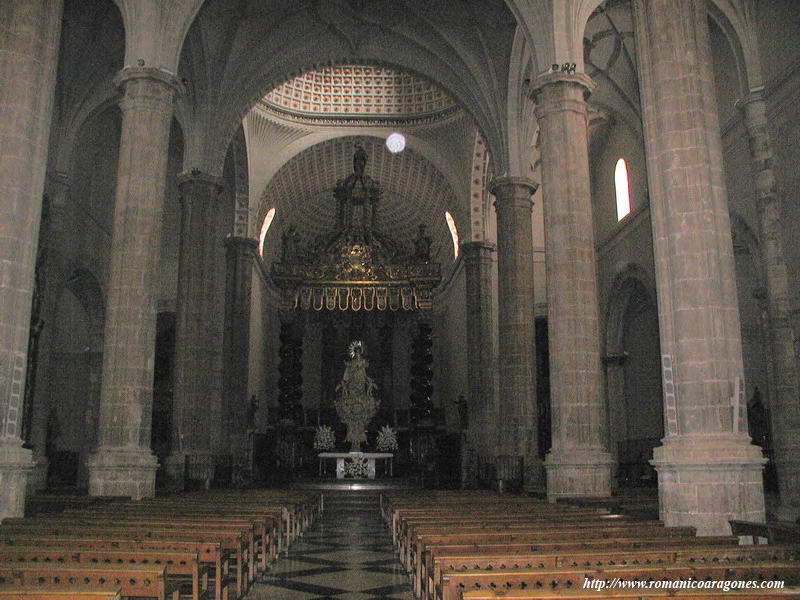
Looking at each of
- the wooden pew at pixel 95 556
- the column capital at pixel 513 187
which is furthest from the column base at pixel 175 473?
the wooden pew at pixel 95 556

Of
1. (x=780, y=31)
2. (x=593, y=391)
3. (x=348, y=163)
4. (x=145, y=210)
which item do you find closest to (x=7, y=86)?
(x=145, y=210)

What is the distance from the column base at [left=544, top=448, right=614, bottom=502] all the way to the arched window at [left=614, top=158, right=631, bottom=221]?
540 inches

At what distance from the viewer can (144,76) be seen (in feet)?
45.3

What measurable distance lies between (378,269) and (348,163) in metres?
6.51

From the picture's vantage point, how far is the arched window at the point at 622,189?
79.6ft

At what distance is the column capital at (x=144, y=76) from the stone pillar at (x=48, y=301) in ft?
21.7

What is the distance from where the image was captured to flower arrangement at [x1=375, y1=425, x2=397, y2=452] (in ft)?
96.0

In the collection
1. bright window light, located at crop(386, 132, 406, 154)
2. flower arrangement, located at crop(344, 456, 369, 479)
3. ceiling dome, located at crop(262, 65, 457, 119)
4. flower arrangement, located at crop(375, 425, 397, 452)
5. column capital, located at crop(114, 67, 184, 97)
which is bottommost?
flower arrangement, located at crop(344, 456, 369, 479)

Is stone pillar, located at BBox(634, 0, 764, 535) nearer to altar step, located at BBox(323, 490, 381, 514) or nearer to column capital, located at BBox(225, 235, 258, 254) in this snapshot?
altar step, located at BBox(323, 490, 381, 514)

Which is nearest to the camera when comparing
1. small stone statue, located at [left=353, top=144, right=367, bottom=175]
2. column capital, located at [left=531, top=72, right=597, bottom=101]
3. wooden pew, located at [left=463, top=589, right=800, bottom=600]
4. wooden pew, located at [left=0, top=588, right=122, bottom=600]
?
wooden pew, located at [left=463, top=589, right=800, bottom=600]

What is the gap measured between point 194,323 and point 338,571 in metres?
10.6

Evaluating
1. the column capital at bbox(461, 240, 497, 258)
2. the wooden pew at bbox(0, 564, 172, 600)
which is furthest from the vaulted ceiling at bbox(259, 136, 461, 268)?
the wooden pew at bbox(0, 564, 172, 600)

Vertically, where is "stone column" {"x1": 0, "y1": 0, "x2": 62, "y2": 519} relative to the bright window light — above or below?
below

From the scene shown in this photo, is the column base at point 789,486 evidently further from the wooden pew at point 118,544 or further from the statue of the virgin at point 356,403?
the statue of the virgin at point 356,403
